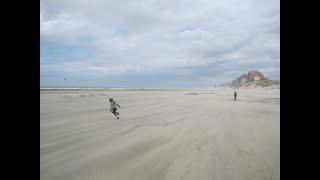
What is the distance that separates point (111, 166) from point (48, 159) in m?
1.19

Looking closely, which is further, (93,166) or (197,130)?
(197,130)

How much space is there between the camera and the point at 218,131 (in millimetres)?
5727
